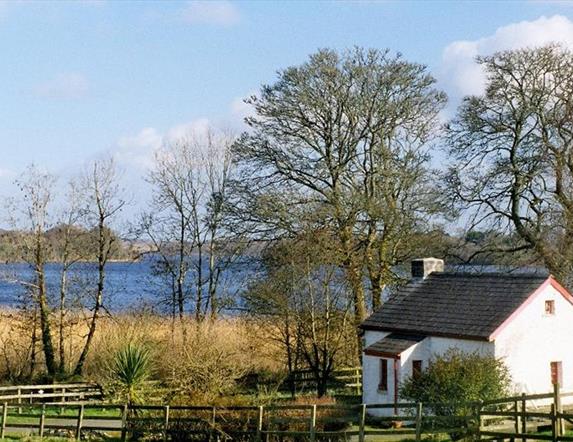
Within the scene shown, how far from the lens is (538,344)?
2964 cm

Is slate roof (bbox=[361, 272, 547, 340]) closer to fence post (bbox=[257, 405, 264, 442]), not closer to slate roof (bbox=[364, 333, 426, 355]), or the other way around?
slate roof (bbox=[364, 333, 426, 355])

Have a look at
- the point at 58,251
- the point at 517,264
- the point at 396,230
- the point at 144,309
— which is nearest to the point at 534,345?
the point at 517,264

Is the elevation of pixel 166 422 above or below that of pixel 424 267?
below

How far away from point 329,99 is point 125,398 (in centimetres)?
1545

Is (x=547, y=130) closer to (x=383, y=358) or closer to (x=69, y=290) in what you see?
(x=383, y=358)

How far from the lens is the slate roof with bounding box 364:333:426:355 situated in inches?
1173

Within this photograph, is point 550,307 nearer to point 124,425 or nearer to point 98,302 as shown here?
point 124,425

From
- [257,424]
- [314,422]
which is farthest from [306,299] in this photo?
[314,422]

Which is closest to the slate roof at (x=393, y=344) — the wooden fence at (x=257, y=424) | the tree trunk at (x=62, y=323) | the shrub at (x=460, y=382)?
the shrub at (x=460, y=382)

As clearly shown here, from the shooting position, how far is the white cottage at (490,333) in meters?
29.0

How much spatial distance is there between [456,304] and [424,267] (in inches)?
125

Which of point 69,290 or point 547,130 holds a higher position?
point 547,130

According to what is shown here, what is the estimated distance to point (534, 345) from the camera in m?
29.6

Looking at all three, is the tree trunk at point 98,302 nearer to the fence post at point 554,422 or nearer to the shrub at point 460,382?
the shrub at point 460,382
